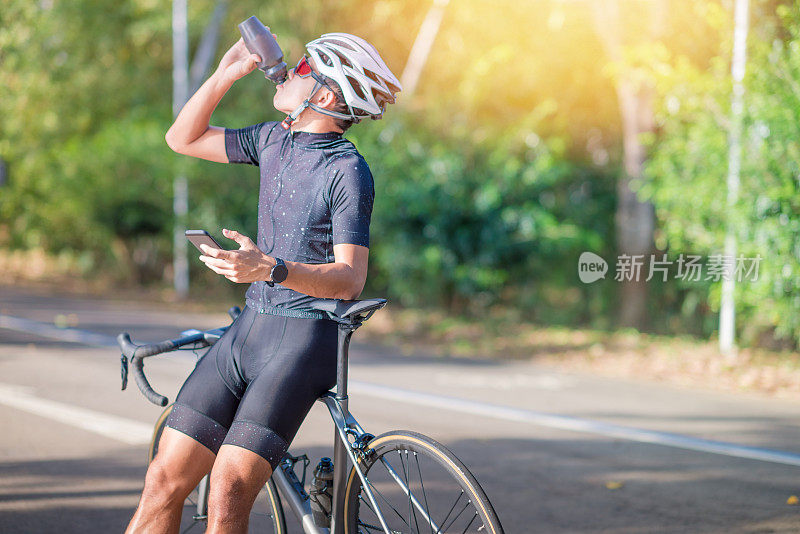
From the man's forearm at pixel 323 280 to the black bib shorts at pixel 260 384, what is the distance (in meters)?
0.24

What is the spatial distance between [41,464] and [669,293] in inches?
493

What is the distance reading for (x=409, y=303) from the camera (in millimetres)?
14625

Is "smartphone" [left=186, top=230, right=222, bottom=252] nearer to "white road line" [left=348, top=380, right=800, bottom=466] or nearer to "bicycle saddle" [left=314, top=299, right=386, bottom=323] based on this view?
"bicycle saddle" [left=314, top=299, right=386, bottom=323]

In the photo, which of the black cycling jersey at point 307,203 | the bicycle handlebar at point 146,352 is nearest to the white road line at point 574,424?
the bicycle handlebar at point 146,352

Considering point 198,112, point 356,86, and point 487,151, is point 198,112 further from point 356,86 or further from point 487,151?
point 487,151

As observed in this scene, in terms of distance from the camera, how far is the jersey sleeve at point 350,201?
2.65 meters

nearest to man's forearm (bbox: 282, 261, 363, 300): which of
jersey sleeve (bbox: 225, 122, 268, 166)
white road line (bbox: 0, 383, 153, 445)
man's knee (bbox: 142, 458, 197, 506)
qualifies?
jersey sleeve (bbox: 225, 122, 268, 166)

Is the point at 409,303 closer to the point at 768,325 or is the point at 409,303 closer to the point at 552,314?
the point at 552,314

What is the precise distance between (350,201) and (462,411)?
4958mm

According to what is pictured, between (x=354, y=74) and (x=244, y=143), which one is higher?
(x=354, y=74)

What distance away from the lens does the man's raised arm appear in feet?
9.78

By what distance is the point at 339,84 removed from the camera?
274 centimetres

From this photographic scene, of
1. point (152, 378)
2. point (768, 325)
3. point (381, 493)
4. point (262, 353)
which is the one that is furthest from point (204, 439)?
point (768, 325)

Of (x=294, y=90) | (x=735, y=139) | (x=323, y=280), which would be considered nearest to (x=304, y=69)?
(x=294, y=90)
